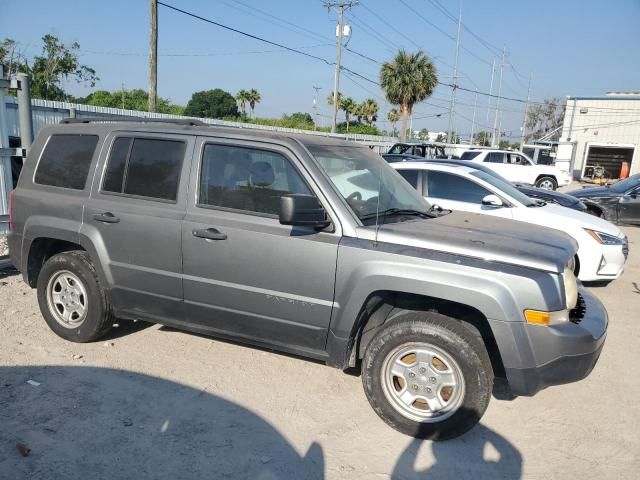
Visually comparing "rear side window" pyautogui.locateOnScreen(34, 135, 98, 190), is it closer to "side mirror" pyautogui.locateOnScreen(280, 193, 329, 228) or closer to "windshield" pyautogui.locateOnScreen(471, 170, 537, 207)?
"side mirror" pyautogui.locateOnScreen(280, 193, 329, 228)

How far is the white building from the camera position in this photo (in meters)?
35.2

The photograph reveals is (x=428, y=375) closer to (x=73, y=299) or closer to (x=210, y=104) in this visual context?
(x=73, y=299)

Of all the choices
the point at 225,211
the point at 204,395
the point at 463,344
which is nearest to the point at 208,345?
the point at 204,395

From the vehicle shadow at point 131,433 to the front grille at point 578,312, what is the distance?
1842 millimetres

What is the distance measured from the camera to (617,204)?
11.7 metres

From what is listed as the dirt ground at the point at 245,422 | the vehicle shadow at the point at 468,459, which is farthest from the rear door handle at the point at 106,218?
the vehicle shadow at the point at 468,459

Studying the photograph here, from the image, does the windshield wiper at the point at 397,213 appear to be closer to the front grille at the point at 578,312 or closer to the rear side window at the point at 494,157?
the front grille at the point at 578,312

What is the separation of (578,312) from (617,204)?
9996 mm

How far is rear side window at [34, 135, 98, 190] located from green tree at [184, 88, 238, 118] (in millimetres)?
79582

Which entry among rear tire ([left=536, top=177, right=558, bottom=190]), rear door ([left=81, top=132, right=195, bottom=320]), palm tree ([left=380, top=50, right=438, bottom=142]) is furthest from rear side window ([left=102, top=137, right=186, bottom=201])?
palm tree ([left=380, top=50, right=438, bottom=142])

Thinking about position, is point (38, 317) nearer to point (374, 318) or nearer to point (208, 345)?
point (208, 345)

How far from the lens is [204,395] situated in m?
3.62

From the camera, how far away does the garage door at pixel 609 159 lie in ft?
117

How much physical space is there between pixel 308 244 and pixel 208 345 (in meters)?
1.74
